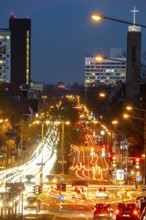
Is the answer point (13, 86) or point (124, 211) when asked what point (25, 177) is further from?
point (13, 86)

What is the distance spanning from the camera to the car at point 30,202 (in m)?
51.1

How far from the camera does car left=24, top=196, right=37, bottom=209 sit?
51125 millimetres

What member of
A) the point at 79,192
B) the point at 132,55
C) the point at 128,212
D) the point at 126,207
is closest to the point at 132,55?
the point at 132,55

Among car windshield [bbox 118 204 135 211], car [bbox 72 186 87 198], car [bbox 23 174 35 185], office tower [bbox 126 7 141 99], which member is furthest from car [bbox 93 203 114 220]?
office tower [bbox 126 7 141 99]

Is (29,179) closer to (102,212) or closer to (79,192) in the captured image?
(79,192)

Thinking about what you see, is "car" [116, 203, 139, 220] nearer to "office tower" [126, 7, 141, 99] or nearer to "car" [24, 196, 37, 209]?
"car" [24, 196, 37, 209]

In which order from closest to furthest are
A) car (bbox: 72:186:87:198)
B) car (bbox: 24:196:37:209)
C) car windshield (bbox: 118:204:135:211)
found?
1. car windshield (bbox: 118:204:135:211)
2. car (bbox: 24:196:37:209)
3. car (bbox: 72:186:87:198)

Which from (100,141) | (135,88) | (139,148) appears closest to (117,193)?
(139,148)

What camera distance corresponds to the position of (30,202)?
51.5 m

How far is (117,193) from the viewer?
221 ft

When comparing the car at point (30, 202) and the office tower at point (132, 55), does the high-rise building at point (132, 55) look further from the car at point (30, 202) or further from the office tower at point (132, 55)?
the car at point (30, 202)

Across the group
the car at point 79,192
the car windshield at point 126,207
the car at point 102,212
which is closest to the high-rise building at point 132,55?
the car at point 79,192

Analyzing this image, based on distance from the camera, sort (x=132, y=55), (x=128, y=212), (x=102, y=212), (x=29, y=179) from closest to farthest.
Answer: (x=128, y=212)
(x=102, y=212)
(x=29, y=179)
(x=132, y=55)

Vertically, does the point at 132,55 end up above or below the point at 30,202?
above
